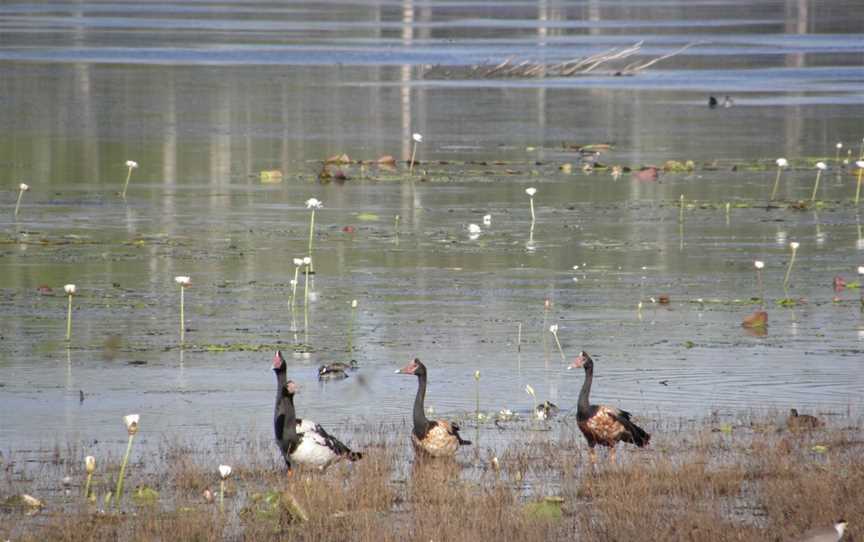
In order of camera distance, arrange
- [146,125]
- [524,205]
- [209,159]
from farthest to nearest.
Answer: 1. [146,125]
2. [209,159]
3. [524,205]

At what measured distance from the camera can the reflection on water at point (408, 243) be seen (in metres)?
15.3

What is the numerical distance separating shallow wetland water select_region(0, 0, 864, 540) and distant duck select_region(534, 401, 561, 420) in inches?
9.1

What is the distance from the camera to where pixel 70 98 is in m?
42.1

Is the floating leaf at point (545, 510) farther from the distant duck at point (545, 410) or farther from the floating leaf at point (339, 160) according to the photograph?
the floating leaf at point (339, 160)

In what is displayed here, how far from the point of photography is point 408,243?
22.3m

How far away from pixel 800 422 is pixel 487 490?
2923mm

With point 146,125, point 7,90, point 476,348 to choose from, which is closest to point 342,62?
point 7,90

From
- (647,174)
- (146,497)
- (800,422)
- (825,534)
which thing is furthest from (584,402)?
(647,174)

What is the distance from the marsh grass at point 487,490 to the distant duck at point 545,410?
0.57 meters

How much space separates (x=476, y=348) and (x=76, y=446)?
15.6ft

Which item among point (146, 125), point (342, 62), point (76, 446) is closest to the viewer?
point (76, 446)

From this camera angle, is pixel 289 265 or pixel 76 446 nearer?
pixel 76 446

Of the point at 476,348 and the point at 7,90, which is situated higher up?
the point at 7,90

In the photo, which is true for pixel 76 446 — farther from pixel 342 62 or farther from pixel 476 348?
pixel 342 62
